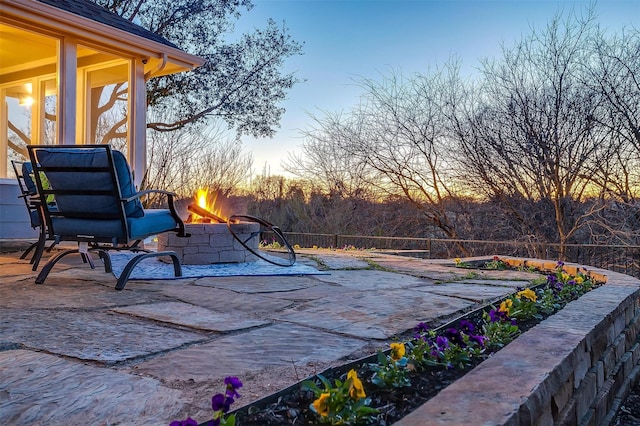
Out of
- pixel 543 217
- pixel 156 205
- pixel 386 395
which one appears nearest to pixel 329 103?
pixel 156 205

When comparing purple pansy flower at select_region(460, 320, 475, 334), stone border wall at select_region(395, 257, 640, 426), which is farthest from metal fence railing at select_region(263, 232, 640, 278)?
purple pansy flower at select_region(460, 320, 475, 334)

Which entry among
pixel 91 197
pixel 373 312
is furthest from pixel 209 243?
pixel 373 312

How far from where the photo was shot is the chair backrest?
9.04ft

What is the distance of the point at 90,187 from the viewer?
110 inches

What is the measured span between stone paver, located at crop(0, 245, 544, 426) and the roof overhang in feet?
7.74

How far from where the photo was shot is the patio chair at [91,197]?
276cm

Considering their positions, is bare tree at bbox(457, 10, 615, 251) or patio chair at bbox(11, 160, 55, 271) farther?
bare tree at bbox(457, 10, 615, 251)

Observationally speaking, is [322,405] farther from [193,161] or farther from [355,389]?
[193,161]

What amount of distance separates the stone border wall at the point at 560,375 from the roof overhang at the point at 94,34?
464 cm

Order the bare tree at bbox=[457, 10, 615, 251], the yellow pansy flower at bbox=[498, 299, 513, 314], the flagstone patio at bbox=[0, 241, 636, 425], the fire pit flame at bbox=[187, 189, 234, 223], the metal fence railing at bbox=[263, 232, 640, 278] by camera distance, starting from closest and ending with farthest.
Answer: the flagstone patio at bbox=[0, 241, 636, 425] < the yellow pansy flower at bbox=[498, 299, 513, 314] < the fire pit flame at bbox=[187, 189, 234, 223] < the metal fence railing at bbox=[263, 232, 640, 278] < the bare tree at bbox=[457, 10, 615, 251]

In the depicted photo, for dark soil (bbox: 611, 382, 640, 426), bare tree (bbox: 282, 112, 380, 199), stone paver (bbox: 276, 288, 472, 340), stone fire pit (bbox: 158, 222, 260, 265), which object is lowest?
dark soil (bbox: 611, 382, 640, 426)

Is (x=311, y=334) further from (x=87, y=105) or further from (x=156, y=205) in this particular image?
(x=156, y=205)

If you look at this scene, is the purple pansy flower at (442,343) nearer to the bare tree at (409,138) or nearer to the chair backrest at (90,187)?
the chair backrest at (90,187)

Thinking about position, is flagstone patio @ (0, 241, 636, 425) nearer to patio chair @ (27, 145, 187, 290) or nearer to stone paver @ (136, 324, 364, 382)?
stone paver @ (136, 324, 364, 382)
